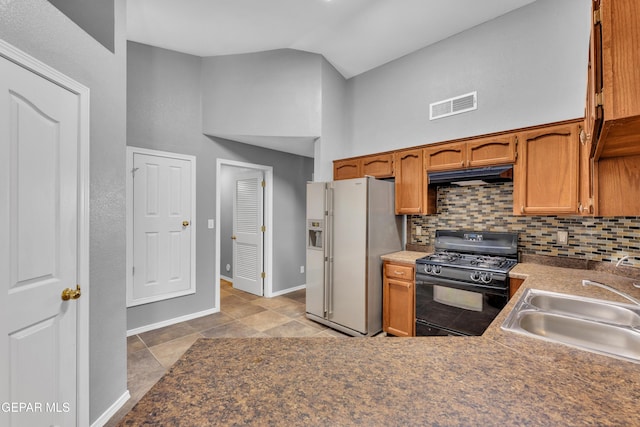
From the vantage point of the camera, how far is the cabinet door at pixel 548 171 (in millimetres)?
2156

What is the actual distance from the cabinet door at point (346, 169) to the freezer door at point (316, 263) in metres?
0.48

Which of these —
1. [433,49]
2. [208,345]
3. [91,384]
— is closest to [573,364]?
[208,345]

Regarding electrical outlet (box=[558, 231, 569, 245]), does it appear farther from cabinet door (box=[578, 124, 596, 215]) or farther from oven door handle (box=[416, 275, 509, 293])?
oven door handle (box=[416, 275, 509, 293])

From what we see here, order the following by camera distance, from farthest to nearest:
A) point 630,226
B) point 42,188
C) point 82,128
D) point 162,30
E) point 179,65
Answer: point 179,65
point 162,30
point 630,226
point 82,128
point 42,188

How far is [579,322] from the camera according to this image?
128 centimetres

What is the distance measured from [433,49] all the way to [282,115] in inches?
73.1

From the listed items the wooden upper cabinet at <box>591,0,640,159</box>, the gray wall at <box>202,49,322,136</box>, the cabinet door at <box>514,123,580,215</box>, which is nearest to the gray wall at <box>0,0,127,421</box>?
the gray wall at <box>202,49,322,136</box>

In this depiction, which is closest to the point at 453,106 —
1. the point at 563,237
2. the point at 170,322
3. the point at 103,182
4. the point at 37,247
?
the point at 563,237

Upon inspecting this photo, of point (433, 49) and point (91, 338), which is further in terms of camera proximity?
point (433, 49)

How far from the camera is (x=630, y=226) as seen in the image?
2.12 meters

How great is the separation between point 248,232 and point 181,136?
175cm

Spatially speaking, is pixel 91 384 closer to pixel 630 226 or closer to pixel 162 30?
pixel 162 30

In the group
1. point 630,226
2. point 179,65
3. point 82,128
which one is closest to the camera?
point 82,128

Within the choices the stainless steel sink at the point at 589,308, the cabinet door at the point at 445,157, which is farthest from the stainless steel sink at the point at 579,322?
the cabinet door at the point at 445,157
